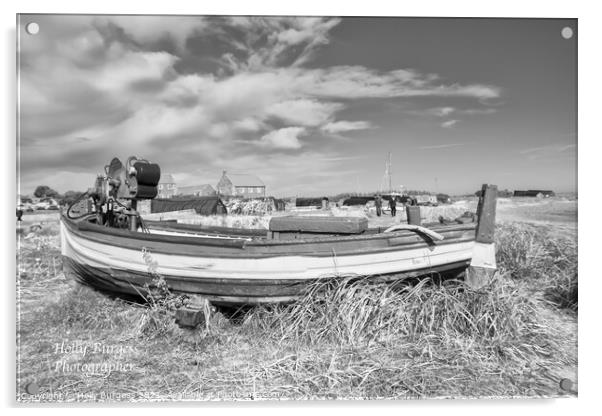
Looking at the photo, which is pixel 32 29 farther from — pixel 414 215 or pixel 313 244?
pixel 414 215

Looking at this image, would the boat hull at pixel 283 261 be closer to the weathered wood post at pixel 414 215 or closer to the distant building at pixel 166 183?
the weathered wood post at pixel 414 215

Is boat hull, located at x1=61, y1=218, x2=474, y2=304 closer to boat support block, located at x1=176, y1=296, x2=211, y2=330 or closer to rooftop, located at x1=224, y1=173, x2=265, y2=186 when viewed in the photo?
boat support block, located at x1=176, y1=296, x2=211, y2=330

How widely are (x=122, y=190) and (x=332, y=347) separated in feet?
9.80

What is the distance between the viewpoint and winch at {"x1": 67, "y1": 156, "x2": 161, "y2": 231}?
13.4 ft

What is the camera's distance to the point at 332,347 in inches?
123

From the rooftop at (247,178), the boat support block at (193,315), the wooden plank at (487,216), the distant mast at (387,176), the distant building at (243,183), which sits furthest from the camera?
the distant building at (243,183)

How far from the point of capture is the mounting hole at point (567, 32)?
306 cm

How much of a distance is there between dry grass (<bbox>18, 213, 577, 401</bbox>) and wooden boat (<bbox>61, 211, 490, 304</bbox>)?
16 centimetres

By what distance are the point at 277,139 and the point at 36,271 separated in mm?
3533

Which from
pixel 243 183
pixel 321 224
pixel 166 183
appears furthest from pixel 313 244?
pixel 243 183

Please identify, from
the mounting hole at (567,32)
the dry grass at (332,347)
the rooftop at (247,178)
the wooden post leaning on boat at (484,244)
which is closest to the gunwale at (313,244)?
the wooden post leaning on boat at (484,244)

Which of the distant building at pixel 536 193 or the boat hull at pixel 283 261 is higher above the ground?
the distant building at pixel 536 193

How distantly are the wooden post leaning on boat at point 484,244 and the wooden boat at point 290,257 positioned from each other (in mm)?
101
